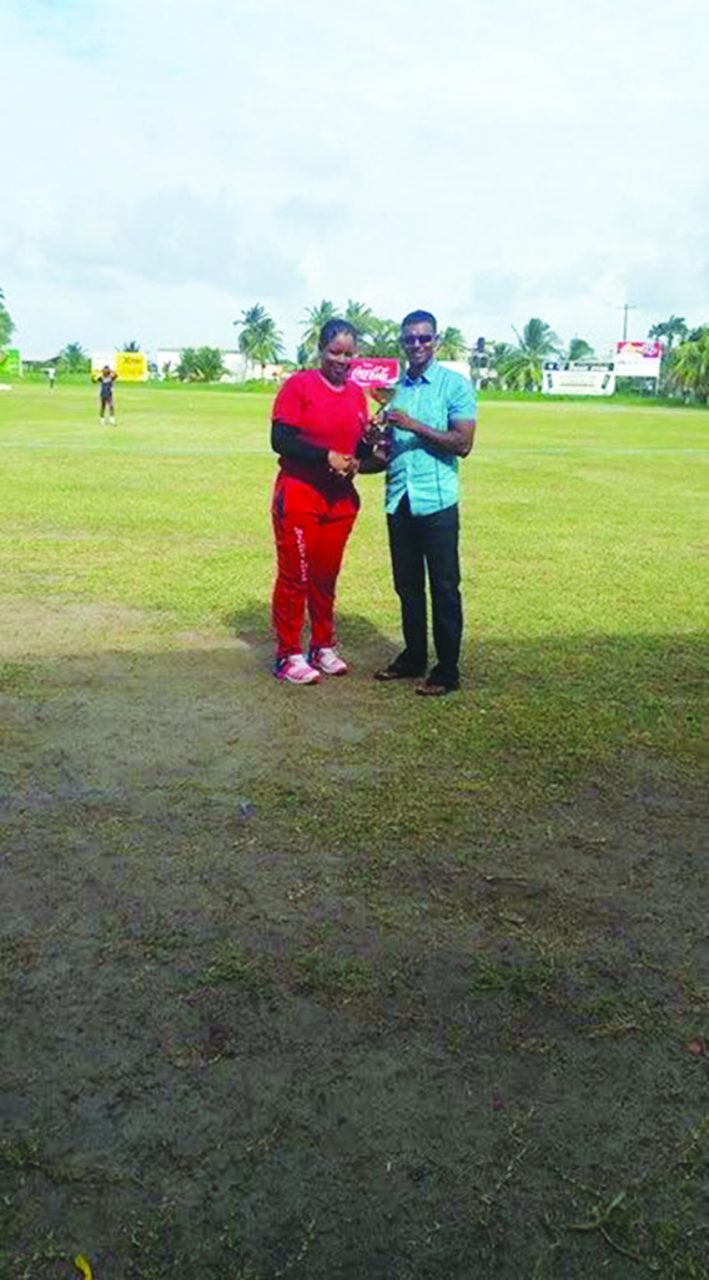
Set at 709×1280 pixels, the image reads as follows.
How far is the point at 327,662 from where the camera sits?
647cm

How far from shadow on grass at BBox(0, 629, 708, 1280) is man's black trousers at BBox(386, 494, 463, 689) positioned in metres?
0.68

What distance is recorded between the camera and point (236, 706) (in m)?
5.74

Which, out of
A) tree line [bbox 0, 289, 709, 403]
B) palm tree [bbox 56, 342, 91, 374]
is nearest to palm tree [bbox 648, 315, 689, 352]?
tree line [bbox 0, 289, 709, 403]

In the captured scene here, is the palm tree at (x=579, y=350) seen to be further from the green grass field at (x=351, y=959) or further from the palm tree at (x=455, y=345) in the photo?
the green grass field at (x=351, y=959)

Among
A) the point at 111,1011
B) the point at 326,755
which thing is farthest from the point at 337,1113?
the point at 326,755

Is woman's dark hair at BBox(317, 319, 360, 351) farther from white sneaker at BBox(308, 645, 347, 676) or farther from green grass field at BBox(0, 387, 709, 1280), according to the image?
green grass field at BBox(0, 387, 709, 1280)

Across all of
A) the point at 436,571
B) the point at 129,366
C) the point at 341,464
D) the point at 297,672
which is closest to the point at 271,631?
the point at 297,672

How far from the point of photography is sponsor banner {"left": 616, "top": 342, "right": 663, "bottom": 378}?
96.9 meters

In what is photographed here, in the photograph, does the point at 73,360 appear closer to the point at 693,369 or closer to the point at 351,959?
the point at 693,369

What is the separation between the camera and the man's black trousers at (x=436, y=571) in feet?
19.8

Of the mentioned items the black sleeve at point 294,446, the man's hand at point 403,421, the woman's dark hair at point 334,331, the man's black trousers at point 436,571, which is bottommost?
the man's black trousers at point 436,571

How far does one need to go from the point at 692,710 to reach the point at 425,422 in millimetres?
2060

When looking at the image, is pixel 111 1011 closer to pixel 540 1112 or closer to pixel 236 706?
pixel 540 1112

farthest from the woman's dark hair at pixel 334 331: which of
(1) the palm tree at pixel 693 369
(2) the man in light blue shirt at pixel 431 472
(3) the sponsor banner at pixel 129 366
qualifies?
(3) the sponsor banner at pixel 129 366
